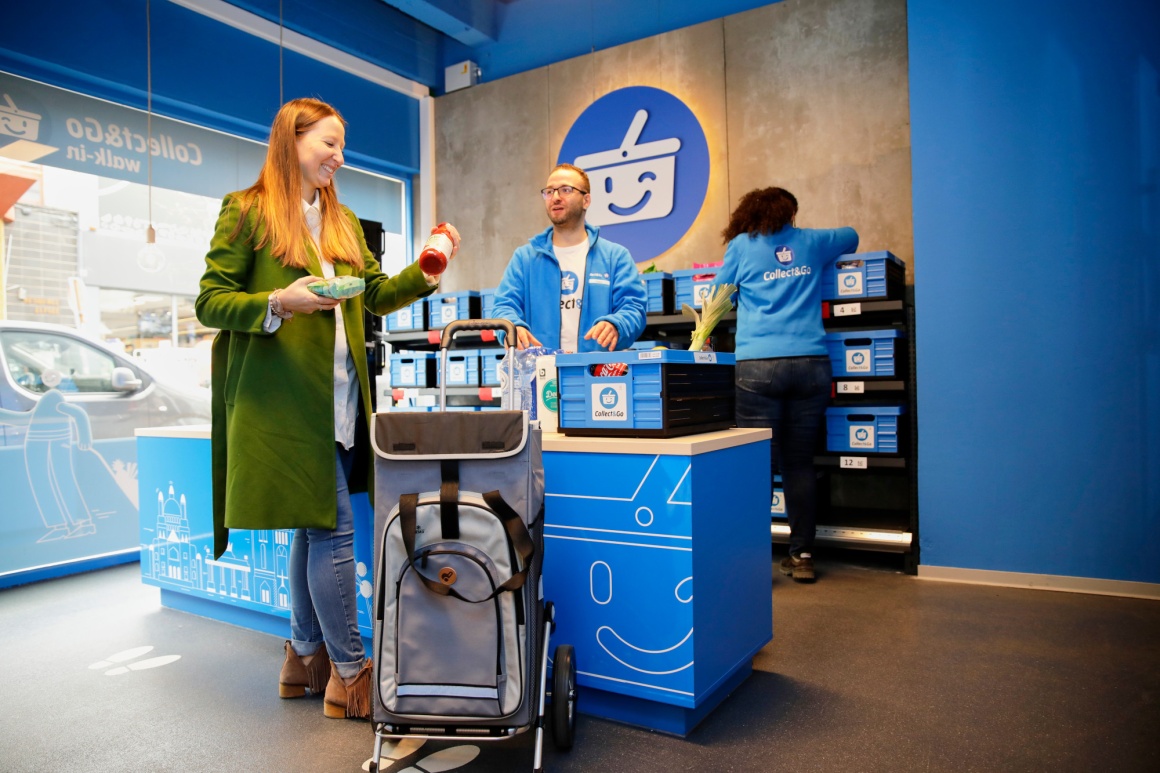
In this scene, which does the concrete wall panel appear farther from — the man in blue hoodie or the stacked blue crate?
the man in blue hoodie

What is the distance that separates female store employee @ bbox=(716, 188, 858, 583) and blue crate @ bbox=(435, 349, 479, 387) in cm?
186

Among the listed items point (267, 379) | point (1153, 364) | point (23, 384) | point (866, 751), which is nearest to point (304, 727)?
point (267, 379)

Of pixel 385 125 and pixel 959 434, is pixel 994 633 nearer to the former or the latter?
pixel 959 434

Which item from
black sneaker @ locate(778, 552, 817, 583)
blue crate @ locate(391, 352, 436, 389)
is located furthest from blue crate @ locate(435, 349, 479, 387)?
black sneaker @ locate(778, 552, 817, 583)

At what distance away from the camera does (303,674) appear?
7.95 ft

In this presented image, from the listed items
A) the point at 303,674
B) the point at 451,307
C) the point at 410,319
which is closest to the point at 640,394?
the point at 303,674

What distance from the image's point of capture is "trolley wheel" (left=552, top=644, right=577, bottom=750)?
1930mm

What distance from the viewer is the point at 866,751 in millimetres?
1970

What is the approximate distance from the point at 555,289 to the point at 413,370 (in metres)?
2.54

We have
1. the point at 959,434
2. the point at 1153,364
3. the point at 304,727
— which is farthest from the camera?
the point at 959,434

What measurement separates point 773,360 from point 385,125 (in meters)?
3.83

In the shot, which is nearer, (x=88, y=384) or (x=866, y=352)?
(x=866, y=352)

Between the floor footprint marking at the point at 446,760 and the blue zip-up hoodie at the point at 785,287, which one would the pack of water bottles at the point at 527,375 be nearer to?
the floor footprint marking at the point at 446,760

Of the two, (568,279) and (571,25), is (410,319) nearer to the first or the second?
(571,25)
